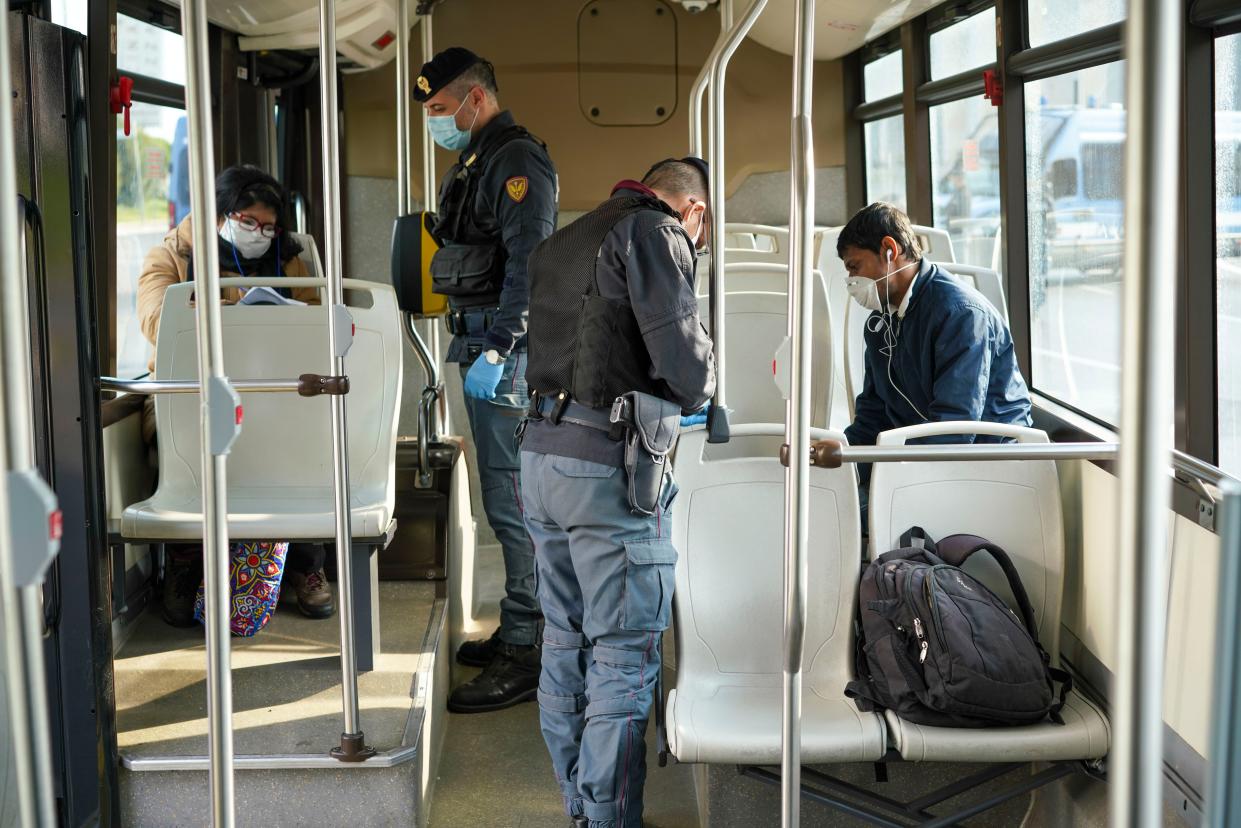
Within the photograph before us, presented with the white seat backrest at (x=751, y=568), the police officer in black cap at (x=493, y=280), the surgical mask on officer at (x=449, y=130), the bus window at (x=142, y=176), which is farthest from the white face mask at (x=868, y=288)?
the bus window at (x=142, y=176)

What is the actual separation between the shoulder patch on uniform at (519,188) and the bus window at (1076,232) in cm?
171

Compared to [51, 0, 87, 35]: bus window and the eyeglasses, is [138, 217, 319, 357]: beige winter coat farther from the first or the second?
[51, 0, 87, 35]: bus window

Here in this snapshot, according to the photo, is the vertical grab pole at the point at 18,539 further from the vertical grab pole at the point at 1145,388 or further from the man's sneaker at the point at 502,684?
the man's sneaker at the point at 502,684

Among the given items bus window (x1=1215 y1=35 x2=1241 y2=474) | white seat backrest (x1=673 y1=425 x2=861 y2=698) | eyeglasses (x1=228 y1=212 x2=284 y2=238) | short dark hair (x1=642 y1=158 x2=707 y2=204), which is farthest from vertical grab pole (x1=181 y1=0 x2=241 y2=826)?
eyeglasses (x1=228 y1=212 x2=284 y2=238)

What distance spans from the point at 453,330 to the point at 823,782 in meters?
2.00

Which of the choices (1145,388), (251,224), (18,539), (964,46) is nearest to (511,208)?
(251,224)

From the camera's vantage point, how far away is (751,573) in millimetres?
3045

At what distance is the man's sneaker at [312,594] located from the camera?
4086 mm

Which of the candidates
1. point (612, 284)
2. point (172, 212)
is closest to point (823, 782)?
point (612, 284)

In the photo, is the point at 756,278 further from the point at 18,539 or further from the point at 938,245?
the point at 18,539

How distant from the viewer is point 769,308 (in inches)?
166

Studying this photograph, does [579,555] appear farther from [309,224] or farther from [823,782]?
[309,224]

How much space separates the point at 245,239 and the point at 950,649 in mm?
2754

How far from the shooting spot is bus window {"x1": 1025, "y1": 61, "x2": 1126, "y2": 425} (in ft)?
12.2
